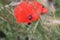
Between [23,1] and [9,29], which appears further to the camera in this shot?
[9,29]

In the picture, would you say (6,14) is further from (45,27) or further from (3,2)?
(45,27)

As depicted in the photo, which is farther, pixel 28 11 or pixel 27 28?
pixel 27 28

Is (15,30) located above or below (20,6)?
below

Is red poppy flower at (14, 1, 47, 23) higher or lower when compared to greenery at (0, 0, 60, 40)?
higher

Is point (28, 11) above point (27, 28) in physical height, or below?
above

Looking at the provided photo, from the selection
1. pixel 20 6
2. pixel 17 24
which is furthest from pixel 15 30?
pixel 20 6

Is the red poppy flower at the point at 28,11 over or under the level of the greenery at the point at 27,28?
over

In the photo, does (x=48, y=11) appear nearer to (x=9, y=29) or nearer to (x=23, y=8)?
(x=23, y=8)
